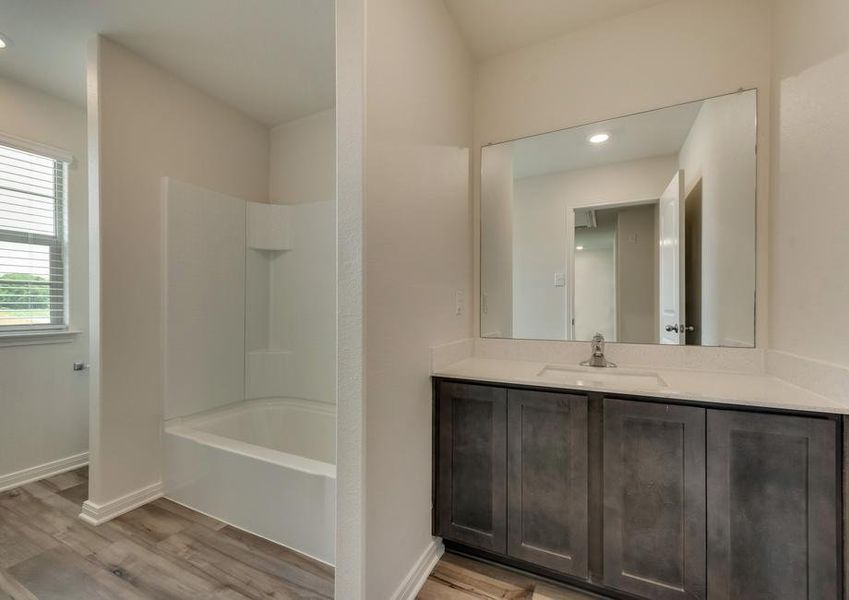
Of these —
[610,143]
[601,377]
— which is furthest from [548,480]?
[610,143]

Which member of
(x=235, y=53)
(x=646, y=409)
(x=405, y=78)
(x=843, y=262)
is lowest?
(x=646, y=409)

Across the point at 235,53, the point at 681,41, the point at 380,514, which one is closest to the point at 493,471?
the point at 380,514

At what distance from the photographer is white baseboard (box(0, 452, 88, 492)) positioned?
7.55 feet

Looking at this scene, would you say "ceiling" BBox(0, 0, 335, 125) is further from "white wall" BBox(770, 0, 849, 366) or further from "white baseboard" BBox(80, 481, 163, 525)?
"white baseboard" BBox(80, 481, 163, 525)

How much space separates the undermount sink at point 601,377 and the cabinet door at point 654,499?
124 millimetres

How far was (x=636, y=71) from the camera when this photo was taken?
1800mm

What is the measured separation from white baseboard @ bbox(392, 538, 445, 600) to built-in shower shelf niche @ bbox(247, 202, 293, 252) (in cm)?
227

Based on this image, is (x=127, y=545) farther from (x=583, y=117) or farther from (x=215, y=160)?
(x=583, y=117)

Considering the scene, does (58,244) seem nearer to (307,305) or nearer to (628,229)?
(307,305)

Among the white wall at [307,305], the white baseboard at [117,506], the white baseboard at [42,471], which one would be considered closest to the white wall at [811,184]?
the white wall at [307,305]

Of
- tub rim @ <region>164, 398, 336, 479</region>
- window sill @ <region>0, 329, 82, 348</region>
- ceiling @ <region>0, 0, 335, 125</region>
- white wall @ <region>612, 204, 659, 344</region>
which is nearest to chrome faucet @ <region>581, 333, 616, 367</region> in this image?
white wall @ <region>612, 204, 659, 344</region>

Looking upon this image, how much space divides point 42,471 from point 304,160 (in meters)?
2.84

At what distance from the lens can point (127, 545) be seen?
1.80 m

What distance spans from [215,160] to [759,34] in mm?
3175
